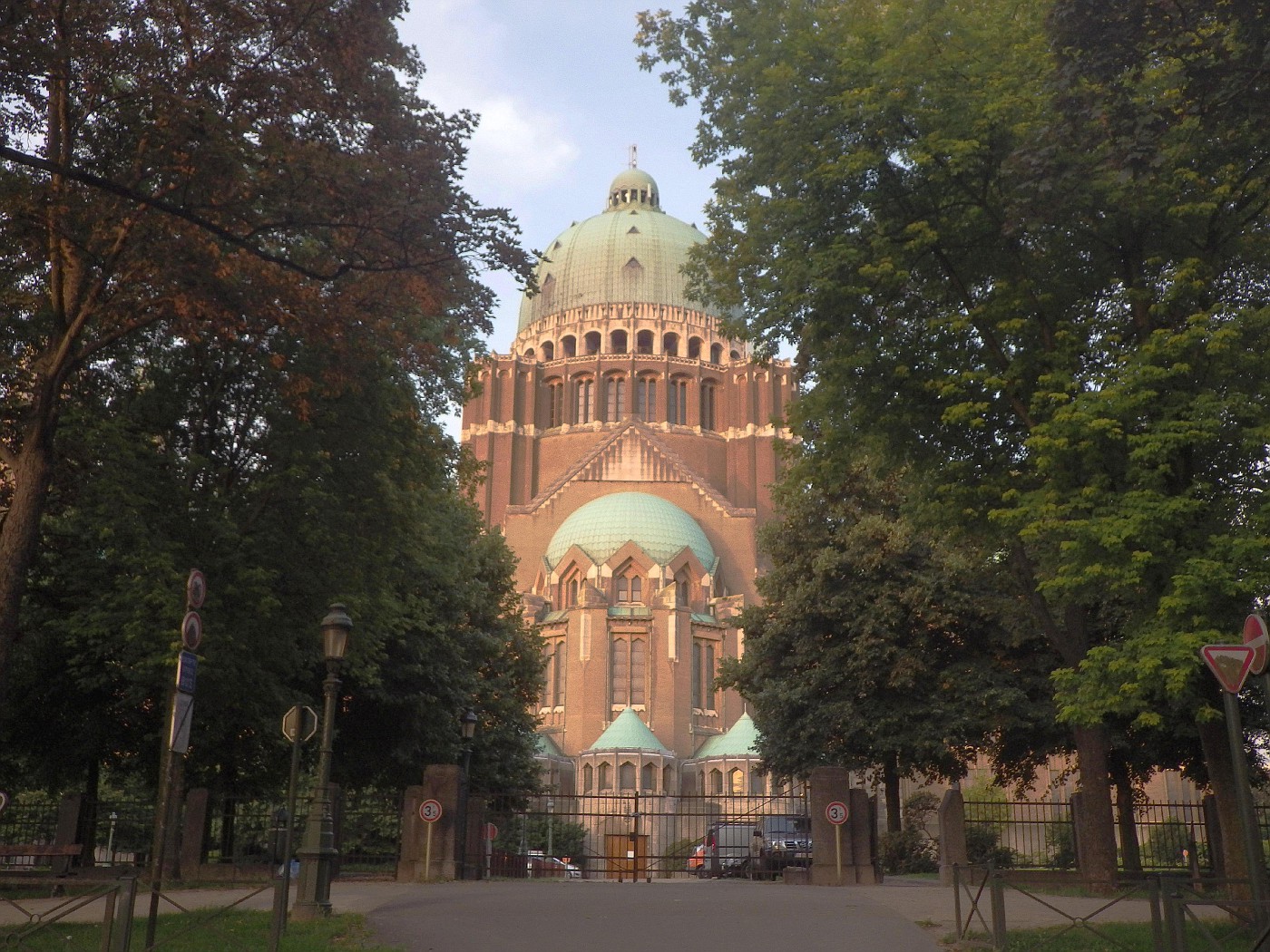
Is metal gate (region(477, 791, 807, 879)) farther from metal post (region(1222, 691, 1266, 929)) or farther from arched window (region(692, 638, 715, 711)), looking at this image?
metal post (region(1222, 691, 1266, 929))

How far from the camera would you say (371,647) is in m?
22.6

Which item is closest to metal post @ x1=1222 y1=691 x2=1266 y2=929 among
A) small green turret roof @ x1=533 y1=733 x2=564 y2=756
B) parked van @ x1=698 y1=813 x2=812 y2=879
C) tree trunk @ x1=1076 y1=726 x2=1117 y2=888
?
tree trunk @ x1=1076 y1=726 x2=1117 y2=888

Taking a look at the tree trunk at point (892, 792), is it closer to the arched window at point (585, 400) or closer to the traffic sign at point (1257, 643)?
the traffic sign at point (1257, 643)

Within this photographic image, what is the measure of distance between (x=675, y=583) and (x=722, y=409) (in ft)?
58.9

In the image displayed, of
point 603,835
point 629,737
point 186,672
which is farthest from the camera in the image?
point 629,737

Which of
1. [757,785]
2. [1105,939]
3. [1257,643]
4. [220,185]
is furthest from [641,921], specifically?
[757,785]

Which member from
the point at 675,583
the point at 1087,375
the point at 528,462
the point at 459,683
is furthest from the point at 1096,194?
the point at 528,462

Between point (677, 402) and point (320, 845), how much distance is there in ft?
213

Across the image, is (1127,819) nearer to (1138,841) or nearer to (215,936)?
(1138,841)

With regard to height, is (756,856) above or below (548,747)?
below

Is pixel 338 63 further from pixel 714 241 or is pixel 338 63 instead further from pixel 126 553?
pixel 126 553

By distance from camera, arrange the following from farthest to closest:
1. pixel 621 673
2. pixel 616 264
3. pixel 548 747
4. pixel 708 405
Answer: pixel 616 264 < pixel 708 405 < pixel 621 673 < pixel 548 747

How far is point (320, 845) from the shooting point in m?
14.4

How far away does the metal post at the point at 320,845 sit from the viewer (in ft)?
46.2
